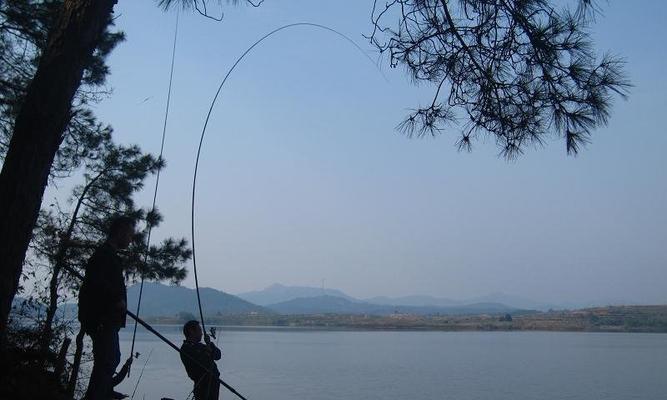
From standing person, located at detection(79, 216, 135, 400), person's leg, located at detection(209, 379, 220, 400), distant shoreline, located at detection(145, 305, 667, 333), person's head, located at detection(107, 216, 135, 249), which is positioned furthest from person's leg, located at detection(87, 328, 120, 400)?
distant shoreline, located at detection(145, 305, 667, 333)

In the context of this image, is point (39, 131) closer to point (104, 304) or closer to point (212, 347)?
point (104, 304)

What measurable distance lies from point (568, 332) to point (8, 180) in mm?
83915

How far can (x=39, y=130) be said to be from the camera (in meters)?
3.74

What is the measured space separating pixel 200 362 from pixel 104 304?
1.29 metres

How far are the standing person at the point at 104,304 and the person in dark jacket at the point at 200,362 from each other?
0.87 metres

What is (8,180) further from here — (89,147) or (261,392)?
(261,392)

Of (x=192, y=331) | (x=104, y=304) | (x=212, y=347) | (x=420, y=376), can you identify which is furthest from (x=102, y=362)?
(x=420, y=376)

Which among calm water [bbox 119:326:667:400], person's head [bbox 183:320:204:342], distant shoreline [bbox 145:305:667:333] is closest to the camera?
person's head [bbox 183:320:204:342]

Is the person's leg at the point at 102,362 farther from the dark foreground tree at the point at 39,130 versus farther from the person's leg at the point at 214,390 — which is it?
the person's leg at the point at 214,390

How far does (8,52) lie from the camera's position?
8.16 m

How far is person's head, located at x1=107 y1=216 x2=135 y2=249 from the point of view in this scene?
429 cm

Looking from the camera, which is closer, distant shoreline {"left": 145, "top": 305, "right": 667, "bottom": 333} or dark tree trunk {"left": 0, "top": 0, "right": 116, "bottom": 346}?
dark tree trunk {"left": 0, "top": 0, "right": 116, "bottom": 346}

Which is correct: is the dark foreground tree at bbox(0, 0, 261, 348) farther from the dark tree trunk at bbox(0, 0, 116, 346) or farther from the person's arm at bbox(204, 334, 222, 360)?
the person's arm at bbox(204, 334, 222, 360)

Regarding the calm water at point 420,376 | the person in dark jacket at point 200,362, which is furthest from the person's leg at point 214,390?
the calm water at point 420,376
